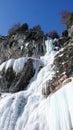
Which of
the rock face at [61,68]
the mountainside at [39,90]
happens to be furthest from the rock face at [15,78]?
the rock face at [61,68]

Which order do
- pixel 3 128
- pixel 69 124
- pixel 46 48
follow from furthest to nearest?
pixel 46 48 → pixel 3 128 → pixel 69 124

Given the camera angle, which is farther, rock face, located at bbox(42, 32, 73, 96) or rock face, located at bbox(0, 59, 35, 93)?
rock face, located at bbox(0, 59, 35, 93)

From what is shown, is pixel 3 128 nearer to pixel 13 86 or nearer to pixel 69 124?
pixel 69 124

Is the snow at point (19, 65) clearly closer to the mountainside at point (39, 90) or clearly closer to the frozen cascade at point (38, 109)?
the mountainside at point (39, 90)

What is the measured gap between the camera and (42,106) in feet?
42.9

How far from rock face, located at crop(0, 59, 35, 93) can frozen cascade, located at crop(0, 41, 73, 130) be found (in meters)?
0.78

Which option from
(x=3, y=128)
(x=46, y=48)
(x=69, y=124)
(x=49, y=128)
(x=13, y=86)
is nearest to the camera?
(x=69, y=124)

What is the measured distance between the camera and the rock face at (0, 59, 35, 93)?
17.8m

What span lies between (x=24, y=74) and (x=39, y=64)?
4.54ft

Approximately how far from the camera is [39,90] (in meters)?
15.6

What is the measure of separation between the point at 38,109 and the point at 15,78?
5499 mm

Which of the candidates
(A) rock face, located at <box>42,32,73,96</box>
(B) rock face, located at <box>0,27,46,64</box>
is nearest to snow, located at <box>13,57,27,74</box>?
(A) rock face, located at <box>42,32,73,96</box>

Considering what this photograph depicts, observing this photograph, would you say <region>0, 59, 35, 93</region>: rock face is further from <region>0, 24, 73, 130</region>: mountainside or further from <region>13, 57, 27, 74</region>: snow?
Result: <region>13, 57, 27, 74</region>: snow

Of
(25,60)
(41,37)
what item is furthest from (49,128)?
(41,37)
